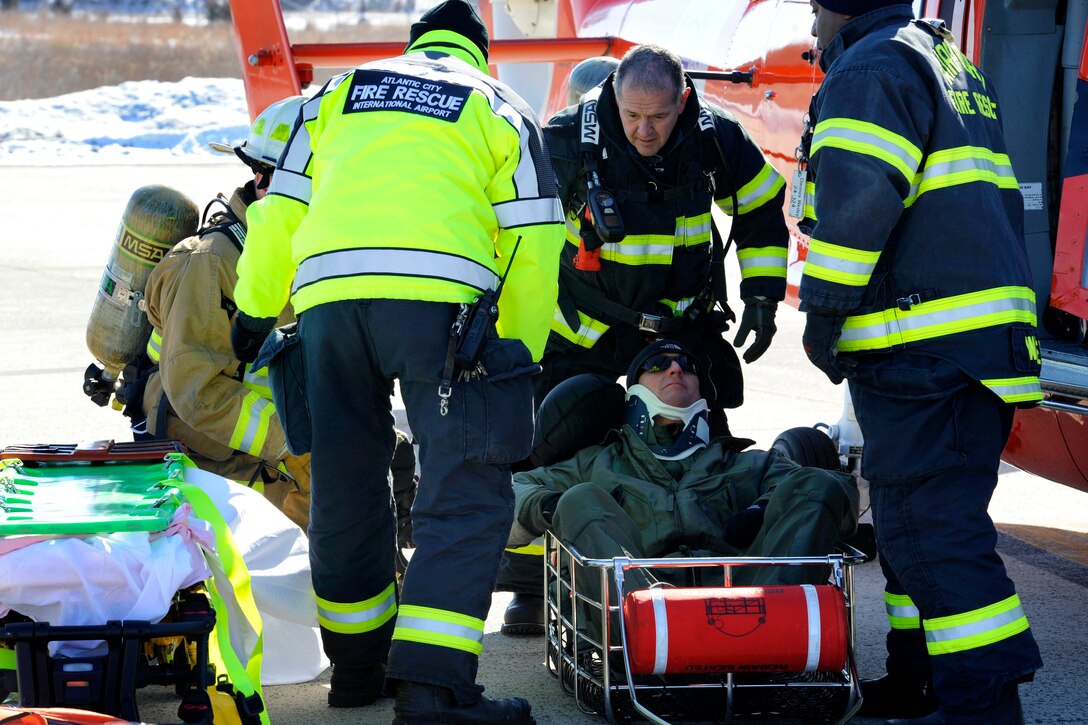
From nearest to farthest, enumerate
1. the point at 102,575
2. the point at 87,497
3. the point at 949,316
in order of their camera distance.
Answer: the point at 102,575 < the point at 87,497 < the point at 949,316

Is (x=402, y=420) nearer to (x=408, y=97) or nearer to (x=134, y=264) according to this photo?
(x=134, y=264)

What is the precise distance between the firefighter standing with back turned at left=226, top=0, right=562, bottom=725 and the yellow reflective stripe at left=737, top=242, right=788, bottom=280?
1.29 m

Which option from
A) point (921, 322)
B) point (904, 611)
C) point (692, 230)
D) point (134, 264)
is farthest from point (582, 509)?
point (134, 264)

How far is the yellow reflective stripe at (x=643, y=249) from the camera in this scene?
4859mm

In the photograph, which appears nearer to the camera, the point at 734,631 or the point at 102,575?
the point at 102,575

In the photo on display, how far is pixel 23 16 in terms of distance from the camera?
120 ft

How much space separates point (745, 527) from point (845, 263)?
0.91 m

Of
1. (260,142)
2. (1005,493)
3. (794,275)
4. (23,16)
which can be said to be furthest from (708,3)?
(23,16)

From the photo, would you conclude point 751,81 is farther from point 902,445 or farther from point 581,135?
point 902,445

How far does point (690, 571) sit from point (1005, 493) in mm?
2946

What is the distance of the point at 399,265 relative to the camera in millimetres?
3566

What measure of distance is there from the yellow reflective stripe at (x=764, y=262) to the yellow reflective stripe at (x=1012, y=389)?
144 centimetres

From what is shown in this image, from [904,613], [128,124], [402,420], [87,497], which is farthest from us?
[128,124]

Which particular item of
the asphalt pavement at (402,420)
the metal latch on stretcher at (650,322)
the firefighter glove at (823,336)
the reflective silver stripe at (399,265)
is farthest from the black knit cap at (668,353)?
the reflective silver stripe at (399,265)
